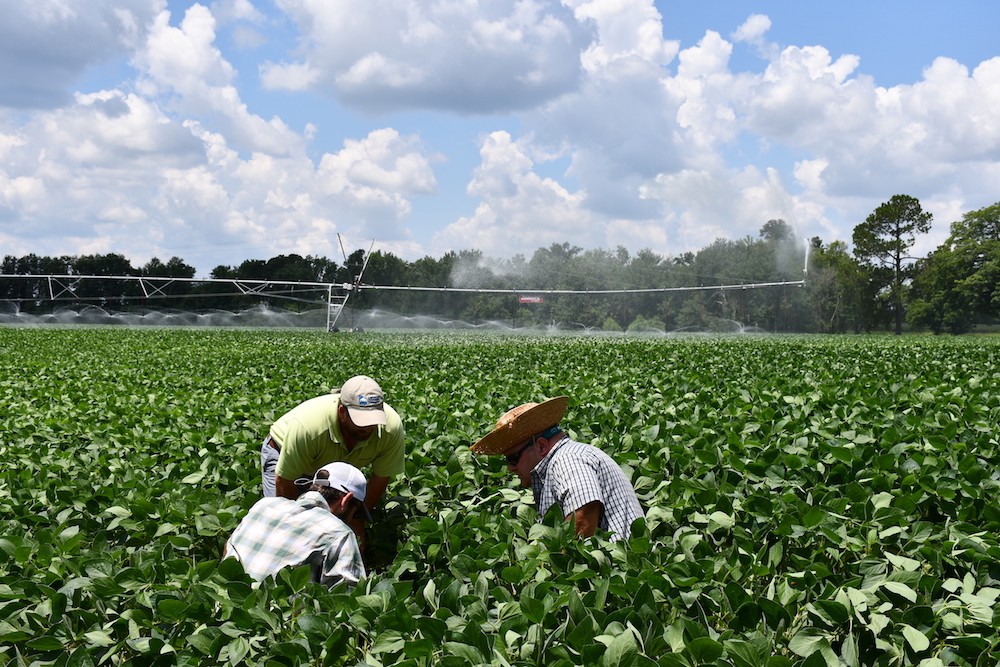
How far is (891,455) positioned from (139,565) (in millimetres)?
3866

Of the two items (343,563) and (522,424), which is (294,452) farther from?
(522,424)

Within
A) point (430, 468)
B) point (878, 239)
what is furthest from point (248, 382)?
point (878, 239)

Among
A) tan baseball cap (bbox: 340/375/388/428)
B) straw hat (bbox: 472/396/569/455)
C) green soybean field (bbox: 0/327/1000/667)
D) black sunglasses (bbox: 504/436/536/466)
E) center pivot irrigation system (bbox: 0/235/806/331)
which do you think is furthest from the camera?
center pivot irrigation system (bbox: 0/235/806/331)

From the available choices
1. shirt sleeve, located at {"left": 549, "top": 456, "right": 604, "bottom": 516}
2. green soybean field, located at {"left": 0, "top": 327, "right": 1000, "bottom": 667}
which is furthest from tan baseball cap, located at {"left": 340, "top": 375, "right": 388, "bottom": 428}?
shirt sleeve, located at {"left": 549, "top": 456, "right": 604, "bottom": 516}

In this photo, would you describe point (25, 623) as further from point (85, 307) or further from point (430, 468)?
point (85, 307)

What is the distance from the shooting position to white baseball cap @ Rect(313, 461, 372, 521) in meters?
3.92

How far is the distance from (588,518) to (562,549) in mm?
453

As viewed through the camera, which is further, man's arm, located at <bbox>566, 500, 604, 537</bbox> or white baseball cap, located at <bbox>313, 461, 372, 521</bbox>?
white baseball cap, located at <bbox>313, 461, 372, 521</bbox>

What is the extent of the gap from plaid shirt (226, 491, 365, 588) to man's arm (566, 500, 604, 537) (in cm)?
106

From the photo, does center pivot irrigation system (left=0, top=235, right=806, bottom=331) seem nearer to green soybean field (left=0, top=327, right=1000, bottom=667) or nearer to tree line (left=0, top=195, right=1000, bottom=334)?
tree line (left=0, top=195, right=1000, bottom=334)

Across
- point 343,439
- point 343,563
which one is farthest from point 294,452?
point 343,563

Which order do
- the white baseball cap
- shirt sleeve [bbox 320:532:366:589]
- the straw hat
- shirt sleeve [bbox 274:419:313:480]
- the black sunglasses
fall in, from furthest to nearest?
1. shirt sleeve [bbox 274:419:313:480]
2. the white baseball cap
3. the black sunglasses
4. the straw hat
5. shirt sleeve [bbox 320:532:366:589]

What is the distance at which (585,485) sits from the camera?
133 inches

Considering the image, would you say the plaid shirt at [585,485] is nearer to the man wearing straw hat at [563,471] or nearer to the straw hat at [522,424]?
the man wearing straw hat at [563,471]
